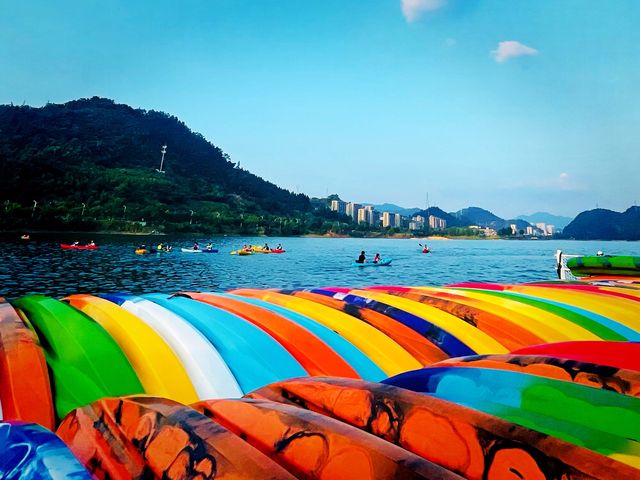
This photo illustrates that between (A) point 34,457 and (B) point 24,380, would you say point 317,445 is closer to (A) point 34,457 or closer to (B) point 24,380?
(A) point 34,457

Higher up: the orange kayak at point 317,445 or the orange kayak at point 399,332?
the orange kayak at point 317,445

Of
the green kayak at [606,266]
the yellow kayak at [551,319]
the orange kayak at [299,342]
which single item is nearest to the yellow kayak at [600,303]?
the yellow kayak at [551,319]

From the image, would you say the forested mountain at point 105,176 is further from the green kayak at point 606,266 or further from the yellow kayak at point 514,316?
the yellow kayak at point 514,316

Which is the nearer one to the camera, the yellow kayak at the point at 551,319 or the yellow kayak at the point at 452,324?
the yellow kayak at the point at 452,324

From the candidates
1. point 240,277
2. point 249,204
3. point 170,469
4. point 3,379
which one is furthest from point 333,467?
point 249,204

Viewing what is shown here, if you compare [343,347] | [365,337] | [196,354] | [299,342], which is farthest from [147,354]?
[365,337]

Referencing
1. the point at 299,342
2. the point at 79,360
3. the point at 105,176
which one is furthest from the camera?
the point at 105,176

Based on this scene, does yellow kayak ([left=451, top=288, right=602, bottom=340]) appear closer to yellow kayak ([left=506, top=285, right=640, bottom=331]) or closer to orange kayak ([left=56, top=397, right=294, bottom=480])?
yellow kayak ([left=506, top=285, right=640, bottom=331])
